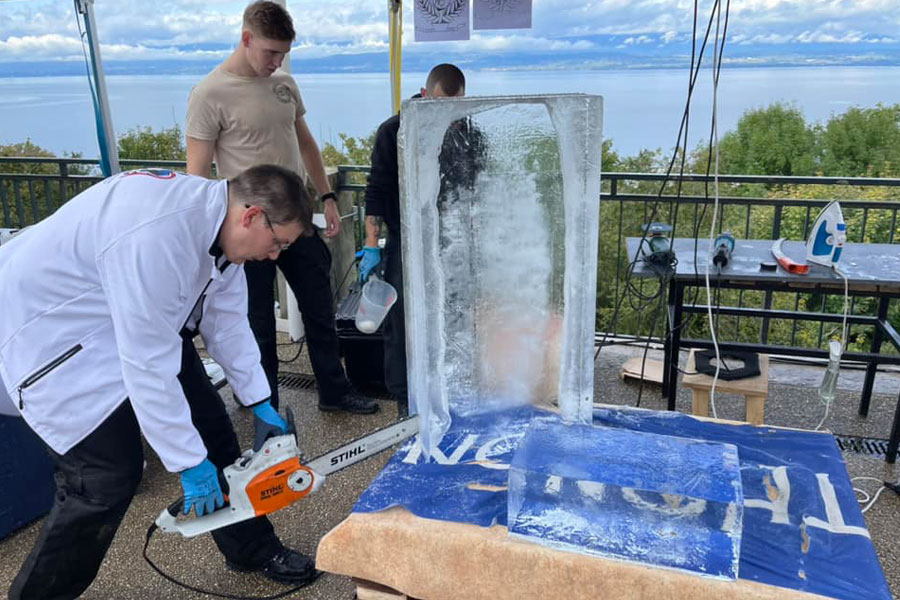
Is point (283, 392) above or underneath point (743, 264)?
underneath

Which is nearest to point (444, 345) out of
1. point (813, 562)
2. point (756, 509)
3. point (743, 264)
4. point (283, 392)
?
point (756, 509)

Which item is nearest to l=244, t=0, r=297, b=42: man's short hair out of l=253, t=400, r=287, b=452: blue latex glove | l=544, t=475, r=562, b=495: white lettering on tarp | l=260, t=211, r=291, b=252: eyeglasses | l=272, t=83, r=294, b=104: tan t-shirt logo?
l=272, t=83, r=294, b=104: tan t-shirt logo

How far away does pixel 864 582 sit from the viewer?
60.8 inches

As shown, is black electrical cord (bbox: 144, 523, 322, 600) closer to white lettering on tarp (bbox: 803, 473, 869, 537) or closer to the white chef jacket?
the white chef jacket

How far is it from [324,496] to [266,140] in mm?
1542

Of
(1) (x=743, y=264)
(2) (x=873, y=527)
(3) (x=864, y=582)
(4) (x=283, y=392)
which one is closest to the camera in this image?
(3) (x=864, y=582)

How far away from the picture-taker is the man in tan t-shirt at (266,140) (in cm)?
273

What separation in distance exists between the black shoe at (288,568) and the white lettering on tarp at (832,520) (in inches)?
60.4

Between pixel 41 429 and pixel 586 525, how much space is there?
55.2 inches

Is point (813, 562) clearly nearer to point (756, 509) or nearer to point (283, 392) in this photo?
point (756, 509)

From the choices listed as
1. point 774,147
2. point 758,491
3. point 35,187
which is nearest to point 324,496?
point 758,491

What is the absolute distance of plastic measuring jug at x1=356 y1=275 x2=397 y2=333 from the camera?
3.17 m

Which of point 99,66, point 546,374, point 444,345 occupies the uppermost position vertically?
point 99,66

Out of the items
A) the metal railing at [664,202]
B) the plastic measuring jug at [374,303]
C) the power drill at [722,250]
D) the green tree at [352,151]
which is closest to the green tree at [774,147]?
the metal railing at [664,202]
